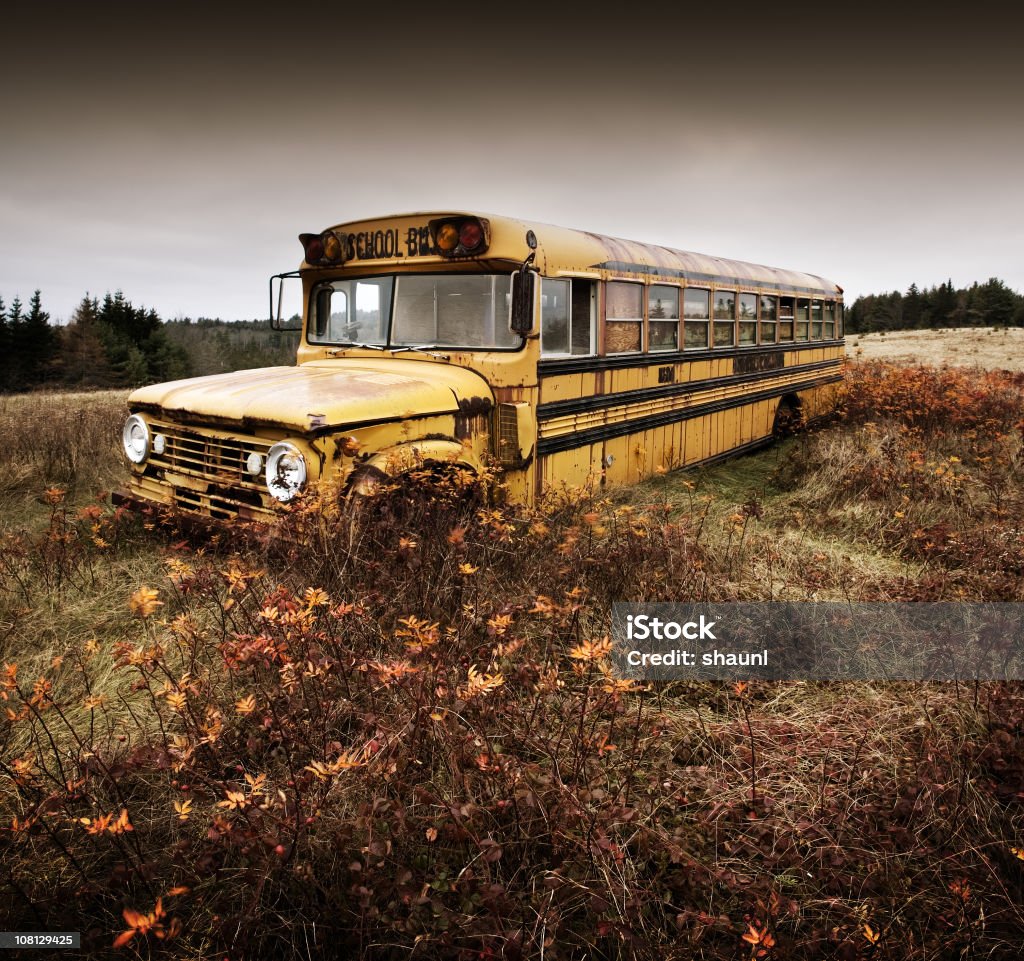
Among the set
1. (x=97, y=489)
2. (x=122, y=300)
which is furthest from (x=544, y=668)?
(x=122, y=300)

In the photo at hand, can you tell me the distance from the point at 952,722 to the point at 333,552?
2.53 metres

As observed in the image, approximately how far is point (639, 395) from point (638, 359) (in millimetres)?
309

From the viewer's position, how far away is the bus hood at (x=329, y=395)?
3.56 meters

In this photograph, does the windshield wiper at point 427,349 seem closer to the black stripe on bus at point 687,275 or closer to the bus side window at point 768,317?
the black stripe on bus at point 687,275

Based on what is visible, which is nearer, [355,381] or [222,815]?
[222,815]

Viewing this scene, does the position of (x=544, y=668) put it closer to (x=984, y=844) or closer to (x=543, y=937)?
(x=543, y=937)

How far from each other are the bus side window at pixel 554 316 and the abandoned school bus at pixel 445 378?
15 mm

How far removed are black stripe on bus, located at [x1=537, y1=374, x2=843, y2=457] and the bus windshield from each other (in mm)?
841

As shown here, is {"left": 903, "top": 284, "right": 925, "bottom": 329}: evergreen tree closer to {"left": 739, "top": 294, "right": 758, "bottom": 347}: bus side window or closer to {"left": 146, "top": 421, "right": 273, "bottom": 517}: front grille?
{"left": 739, "top": 294, "right": 758, "bottom": 347}: bus side window

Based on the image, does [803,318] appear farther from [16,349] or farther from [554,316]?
[16,349]

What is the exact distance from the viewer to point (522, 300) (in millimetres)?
4184

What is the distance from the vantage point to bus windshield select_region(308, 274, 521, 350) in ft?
15.0

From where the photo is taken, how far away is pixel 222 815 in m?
1.84

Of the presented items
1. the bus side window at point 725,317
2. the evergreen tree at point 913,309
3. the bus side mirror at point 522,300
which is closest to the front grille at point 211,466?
the bus side mirror at point 522,300
